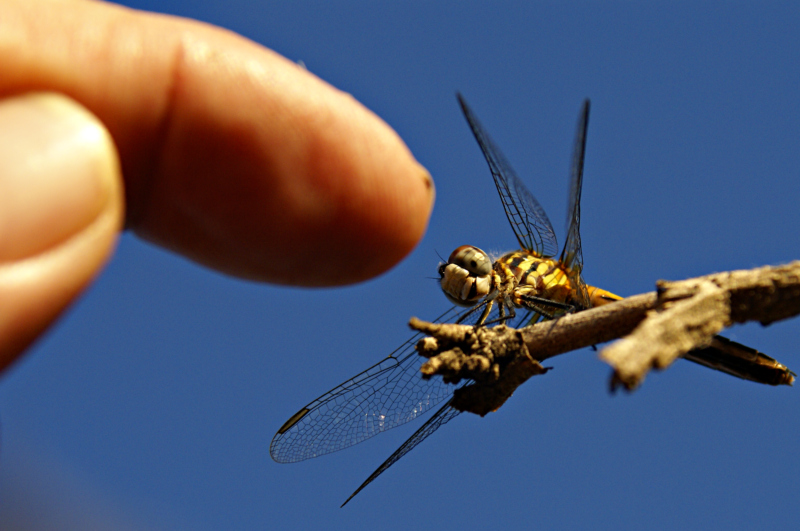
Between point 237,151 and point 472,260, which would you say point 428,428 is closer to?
point 472,260

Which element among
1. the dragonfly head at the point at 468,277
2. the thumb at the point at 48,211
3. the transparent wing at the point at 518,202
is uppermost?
the transparent wing at the point at 518,202

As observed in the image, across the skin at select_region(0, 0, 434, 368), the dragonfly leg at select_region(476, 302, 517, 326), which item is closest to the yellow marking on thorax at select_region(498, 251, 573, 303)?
the dragonfly leg at select_region(476, 302, 517, 326)

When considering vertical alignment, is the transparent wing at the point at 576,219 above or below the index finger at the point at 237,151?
below

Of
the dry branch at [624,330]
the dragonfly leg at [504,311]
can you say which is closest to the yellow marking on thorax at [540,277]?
the dragonfly leg at [504,311]

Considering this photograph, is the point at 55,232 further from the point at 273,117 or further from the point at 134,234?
the point at 134,234

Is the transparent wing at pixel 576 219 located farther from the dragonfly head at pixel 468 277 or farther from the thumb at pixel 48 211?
the thumb at pixel 48 211

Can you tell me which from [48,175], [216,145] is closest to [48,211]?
[48,175]

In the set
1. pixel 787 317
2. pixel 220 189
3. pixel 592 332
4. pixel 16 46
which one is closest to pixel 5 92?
pixel 16 46
